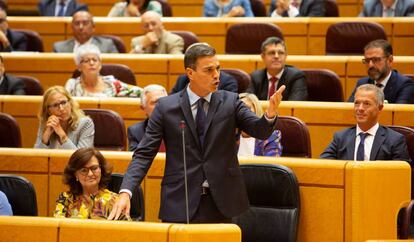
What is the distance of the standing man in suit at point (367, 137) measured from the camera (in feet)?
9.82

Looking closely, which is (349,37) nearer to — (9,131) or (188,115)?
(9,131)

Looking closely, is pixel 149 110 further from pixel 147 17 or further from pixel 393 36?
pixel 393 36

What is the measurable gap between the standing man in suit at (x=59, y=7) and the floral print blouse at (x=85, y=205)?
2779 mm

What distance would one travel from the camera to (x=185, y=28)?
4.98m

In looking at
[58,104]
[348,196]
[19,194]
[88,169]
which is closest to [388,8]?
[58,104]

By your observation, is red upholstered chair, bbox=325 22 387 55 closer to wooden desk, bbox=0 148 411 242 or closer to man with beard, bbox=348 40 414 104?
man with beard, bbox=348 40 414 104

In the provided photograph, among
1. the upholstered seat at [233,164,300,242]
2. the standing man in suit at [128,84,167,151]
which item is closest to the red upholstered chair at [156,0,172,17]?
the standing man in suit at [128,84,167,151]

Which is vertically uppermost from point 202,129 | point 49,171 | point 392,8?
point 392,8

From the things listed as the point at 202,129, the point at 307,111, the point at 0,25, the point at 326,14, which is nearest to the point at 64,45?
the point at 0,25

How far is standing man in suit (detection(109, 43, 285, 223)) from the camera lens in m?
2.35

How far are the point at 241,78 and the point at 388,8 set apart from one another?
4.06 ft

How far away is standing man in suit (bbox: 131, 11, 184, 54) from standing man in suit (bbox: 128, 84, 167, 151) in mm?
1005

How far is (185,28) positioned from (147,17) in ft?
1.30

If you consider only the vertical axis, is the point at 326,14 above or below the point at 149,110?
above
